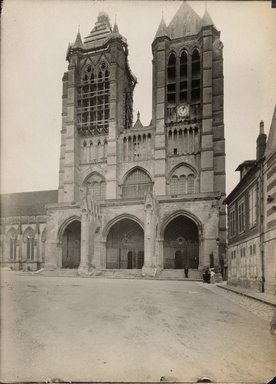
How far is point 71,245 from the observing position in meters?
38.0

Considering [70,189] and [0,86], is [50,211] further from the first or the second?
[0,86]

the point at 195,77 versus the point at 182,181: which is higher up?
the point at 195,77

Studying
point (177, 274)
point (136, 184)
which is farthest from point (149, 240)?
point (136, 184)

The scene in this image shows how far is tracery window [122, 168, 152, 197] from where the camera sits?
40906 millimetres

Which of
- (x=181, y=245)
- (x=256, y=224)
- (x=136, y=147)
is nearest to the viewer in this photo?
(x=256, y=224)

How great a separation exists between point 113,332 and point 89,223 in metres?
25.3

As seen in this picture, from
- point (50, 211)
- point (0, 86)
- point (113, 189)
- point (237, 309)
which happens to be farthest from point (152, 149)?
point (0, 86)

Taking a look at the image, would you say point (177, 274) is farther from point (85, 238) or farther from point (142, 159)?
point (142, 159)

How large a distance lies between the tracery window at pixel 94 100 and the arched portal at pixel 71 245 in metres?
12.8

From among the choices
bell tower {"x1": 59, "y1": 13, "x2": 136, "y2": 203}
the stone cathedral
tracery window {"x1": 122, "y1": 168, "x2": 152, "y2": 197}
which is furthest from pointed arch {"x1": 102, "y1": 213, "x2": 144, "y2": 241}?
tracery window {"x1": 122, "y1": 168, "x2": 152, "y2": 197}

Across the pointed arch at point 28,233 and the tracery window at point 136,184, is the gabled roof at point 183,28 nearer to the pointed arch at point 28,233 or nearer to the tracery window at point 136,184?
the tracery window at point 136,184

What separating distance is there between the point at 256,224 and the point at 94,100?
31.9 m

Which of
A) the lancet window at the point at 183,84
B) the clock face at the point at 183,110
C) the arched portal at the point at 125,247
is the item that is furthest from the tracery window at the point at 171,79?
the arched portal at the point at 125,247

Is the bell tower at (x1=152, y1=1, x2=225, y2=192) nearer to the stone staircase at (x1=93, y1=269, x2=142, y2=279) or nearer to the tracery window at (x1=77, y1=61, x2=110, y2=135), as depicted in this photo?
the tracery window at (x1=77, y1=61, x2=110, y2=135)
